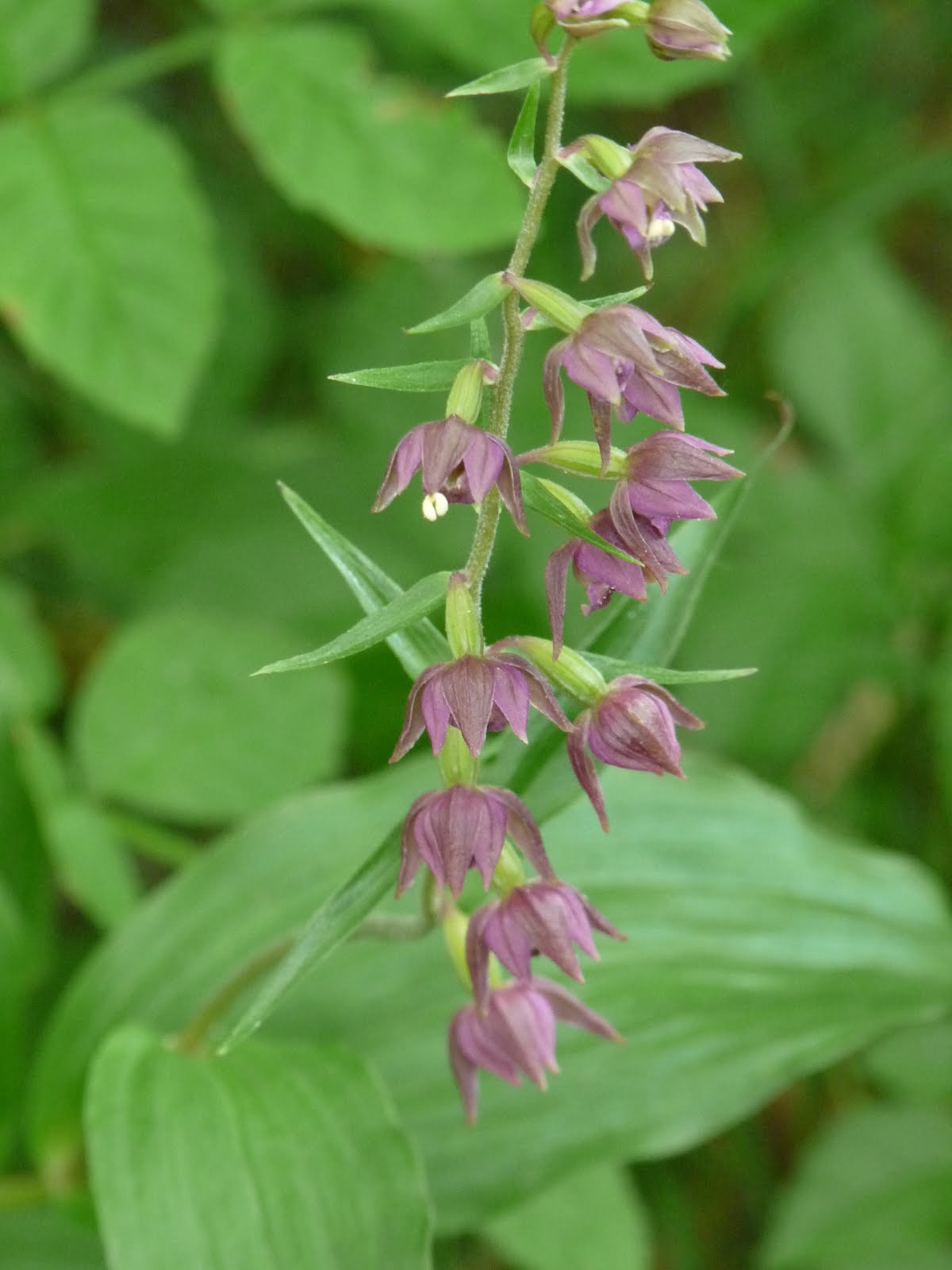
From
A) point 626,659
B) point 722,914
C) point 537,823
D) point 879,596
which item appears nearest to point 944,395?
point 879,596

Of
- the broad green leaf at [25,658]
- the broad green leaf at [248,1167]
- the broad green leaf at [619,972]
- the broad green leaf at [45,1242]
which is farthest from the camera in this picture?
the broad green leaf at [25,658]

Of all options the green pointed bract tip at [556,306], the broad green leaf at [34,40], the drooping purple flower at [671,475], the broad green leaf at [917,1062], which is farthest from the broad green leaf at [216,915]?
the broad green leaf at [34,40]

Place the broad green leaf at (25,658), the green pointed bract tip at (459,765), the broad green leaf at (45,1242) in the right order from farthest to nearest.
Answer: the broad green leaf at (25,658)
the broad green leaf at (45,1242)
the green pointed bract tip at (459,765)

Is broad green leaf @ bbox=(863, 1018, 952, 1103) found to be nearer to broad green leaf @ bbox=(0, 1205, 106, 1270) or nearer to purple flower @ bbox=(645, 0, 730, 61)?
broad green leaf @ bbox=(0, 1205, 106, 1270)

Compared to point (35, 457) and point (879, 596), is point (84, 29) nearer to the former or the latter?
point (35, 457)

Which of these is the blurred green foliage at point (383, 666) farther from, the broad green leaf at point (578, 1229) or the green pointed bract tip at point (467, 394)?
the green pointed bract tip at point (467, 394)

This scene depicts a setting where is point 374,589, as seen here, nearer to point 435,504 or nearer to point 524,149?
point 435,504

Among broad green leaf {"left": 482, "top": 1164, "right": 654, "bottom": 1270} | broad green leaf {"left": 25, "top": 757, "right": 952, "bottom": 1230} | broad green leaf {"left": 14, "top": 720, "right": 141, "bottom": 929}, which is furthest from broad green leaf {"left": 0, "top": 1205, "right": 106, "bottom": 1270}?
broad green leaf {"left": 482, "top": 1164, "right": 654, "bottom": 1270}
